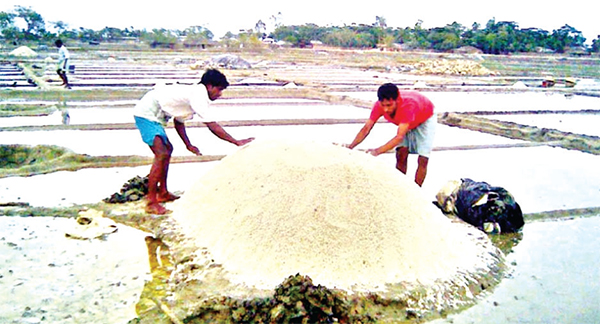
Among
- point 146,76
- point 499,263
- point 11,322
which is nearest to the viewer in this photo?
point 11,322

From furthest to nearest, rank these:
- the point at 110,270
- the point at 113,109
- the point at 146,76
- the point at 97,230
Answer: the point at 146,76 < the point at 113,109 < the point at 97,230 < the point at 110,270

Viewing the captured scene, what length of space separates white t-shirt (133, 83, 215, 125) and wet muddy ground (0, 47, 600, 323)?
2.07 feet

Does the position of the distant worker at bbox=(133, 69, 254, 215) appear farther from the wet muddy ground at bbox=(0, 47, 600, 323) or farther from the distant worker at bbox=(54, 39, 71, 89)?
the distant worker at bbox=(54, 39, 71, 89)

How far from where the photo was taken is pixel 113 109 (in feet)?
25.2

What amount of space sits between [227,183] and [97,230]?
2.53ft

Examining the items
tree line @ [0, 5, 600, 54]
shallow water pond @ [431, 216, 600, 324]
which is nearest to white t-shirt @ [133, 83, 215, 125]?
shallow water pond @ [431, 216, 600, 324]

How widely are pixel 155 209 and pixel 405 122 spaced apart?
162 cm

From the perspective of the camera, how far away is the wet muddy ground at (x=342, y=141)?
2.28m

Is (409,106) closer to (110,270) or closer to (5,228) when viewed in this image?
(110,270)

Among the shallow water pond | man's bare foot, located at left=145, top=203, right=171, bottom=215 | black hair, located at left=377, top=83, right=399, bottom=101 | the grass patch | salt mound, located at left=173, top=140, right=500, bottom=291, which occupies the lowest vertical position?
the shallow water pond

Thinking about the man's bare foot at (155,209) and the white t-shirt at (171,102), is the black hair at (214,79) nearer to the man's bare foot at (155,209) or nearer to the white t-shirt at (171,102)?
the white t-shirt at (171,102)

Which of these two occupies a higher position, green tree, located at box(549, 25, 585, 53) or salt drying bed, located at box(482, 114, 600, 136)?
green tree, located at box(549, 25, 585, 53)

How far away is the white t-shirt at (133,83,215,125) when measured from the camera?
3129mm

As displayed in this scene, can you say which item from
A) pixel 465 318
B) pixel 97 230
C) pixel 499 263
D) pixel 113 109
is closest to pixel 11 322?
pixel 97 230
